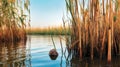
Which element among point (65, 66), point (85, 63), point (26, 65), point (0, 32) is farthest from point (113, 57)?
point (0, 32)

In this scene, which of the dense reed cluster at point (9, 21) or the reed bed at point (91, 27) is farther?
the dense reed cluster at point (9, 21)

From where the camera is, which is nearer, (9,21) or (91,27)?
(91,27)

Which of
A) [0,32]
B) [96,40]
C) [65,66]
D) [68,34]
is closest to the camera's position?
[65,66]

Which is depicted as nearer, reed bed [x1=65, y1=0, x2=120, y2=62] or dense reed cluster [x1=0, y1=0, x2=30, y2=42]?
reed bed [x1=65, y1=0, x2=120, y2=62]

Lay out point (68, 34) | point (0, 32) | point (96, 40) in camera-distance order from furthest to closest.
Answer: point (0, 32)
point (68, 34)
point (96, 40)

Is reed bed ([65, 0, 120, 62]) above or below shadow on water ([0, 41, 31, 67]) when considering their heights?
above

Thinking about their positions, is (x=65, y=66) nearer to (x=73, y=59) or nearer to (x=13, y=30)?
(x=73, y=59)

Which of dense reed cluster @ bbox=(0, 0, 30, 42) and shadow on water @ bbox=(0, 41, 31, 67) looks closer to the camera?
shadow on water @ bbox=(0, 41, 31, 67)

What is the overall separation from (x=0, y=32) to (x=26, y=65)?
9848mm

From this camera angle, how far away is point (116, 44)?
7973 millimetres

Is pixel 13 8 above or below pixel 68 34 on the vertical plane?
above

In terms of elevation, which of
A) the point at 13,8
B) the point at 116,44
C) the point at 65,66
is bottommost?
the point at 65,66

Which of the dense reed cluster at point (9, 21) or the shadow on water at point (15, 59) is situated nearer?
the shadow on water at point (15, 59)

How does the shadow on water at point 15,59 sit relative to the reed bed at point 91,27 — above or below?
below
